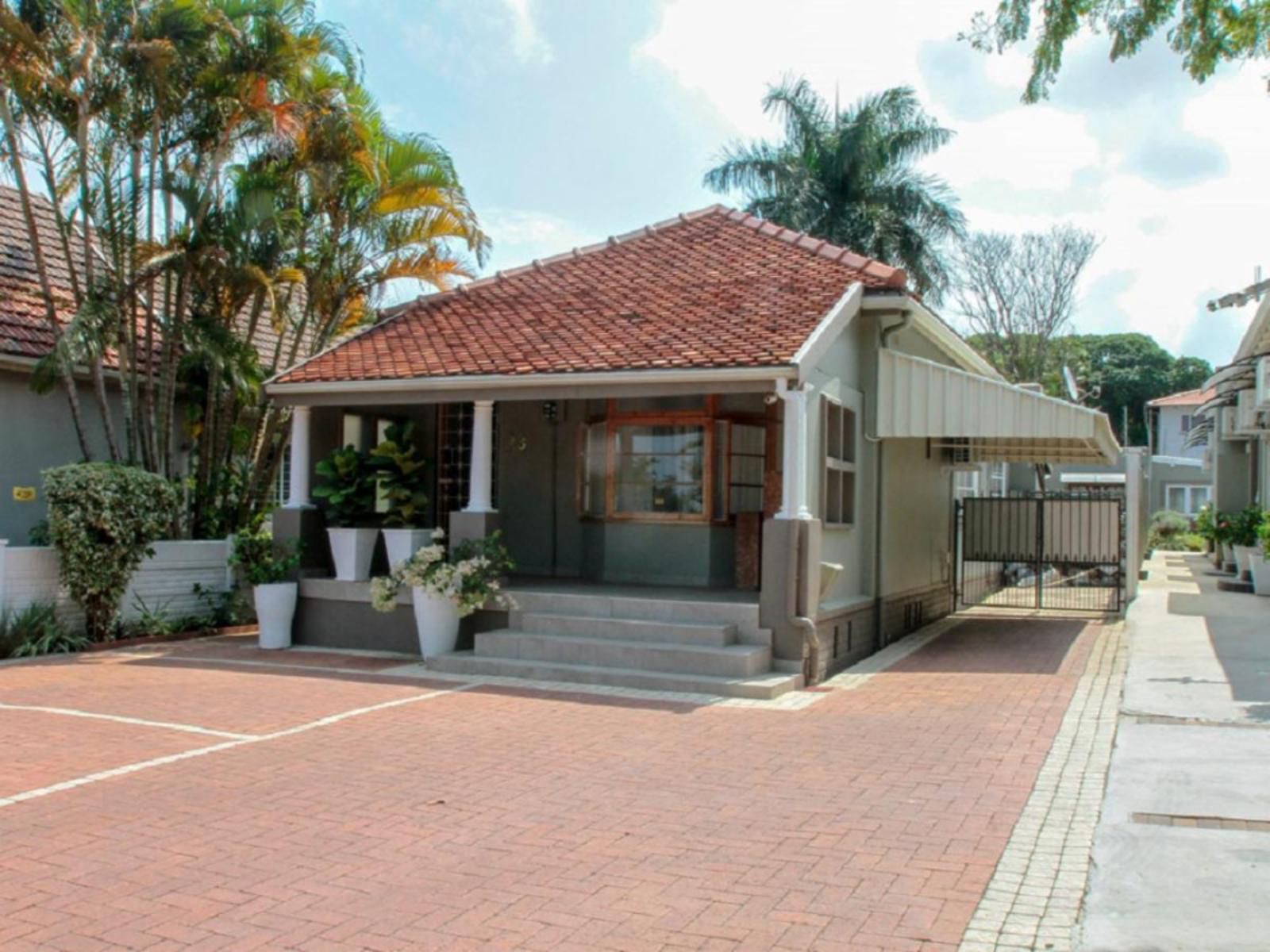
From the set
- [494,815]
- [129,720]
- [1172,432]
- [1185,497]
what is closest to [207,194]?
[129,720]

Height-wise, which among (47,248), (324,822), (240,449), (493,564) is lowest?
(324,822)

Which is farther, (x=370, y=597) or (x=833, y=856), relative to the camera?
(x=370, y=597)

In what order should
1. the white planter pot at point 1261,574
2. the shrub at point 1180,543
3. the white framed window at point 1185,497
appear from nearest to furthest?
the white planter pot at point 1261,574
the shrub at point 1180,543
the white framed window at point 1185,497

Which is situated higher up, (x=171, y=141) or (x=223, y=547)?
(x=171, y=141)

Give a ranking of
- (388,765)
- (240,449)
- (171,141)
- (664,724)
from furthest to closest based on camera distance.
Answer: (240,449) < (171,141) < (664,724) < (388,765)

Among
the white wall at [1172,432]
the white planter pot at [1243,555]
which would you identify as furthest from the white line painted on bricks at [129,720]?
the white wall at [1172,432]

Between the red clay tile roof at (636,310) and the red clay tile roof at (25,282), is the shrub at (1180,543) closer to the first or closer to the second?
the red clay tile roof at (636,310)

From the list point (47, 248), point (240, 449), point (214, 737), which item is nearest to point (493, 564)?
point (214, 737)

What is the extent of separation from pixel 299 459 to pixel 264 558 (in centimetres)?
122

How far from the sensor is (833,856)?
18.5ft

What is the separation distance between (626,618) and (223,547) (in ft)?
18.8

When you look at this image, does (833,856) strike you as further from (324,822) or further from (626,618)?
(626,618)

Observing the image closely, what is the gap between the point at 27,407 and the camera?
46.4 feet

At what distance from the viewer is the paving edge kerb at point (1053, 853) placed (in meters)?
4.68
